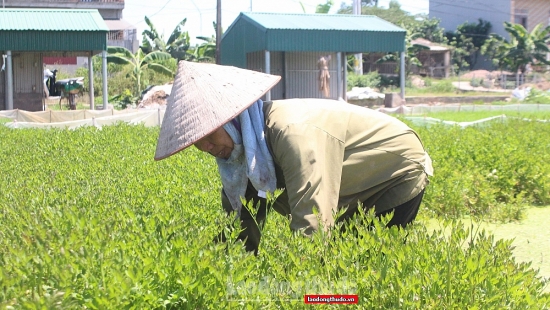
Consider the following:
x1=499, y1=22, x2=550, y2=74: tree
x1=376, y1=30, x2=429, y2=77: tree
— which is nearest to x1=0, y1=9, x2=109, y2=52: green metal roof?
x1=376, y1=30, x2=429, y2=77: tree

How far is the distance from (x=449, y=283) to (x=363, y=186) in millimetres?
1008

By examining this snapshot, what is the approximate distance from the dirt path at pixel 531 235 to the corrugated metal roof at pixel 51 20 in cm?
1967

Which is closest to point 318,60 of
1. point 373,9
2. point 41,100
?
point 41,100

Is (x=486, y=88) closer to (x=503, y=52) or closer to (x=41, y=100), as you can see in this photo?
(x=503, y=52)

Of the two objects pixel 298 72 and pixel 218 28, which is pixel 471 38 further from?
pixel 218 28

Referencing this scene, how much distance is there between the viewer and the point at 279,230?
394cm

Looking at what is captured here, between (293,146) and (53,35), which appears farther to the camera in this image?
(53,35)

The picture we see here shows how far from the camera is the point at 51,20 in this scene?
26.3 metres

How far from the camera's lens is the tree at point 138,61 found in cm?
3394

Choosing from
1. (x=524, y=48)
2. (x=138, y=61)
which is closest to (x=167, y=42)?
(x=138, y=61)

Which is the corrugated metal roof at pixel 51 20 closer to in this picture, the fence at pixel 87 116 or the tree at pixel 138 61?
the fence at pixel 87 116

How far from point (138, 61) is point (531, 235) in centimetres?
2943

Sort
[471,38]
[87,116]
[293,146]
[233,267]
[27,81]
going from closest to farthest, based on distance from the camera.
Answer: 1. [233,267]
2. [293,146]
3. [87,116]
4. [27,81]
5. [471,38]

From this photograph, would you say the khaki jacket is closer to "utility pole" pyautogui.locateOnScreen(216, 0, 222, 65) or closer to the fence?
the fence
